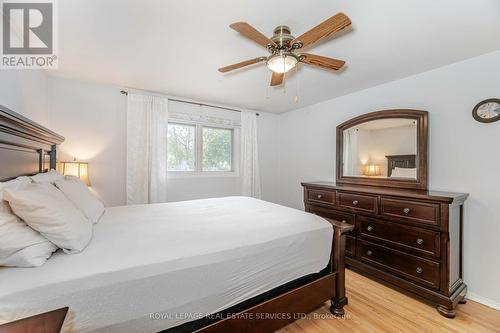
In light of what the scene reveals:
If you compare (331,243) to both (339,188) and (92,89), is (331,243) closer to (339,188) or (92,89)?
(339,188)

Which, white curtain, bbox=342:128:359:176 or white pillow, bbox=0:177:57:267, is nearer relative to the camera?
white pillow, bbox=0:177:57:267

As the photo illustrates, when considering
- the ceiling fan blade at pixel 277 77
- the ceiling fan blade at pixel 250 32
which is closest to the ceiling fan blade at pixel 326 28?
the ceiling fan blade at pixel 250 32

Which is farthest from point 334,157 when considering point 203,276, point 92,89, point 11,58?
point 11,58

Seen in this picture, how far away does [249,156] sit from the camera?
13.3 feet

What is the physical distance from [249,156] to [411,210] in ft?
8.54

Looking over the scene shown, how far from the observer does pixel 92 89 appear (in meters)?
2.90

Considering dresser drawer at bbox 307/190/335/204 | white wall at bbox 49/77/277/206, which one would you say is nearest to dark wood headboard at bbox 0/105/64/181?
white wall at bbox 49/77/277/206

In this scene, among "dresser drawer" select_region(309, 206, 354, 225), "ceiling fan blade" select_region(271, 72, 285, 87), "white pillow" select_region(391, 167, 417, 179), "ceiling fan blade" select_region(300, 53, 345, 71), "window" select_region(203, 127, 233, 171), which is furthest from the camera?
"window" select_region(203, 127, 233, 171)

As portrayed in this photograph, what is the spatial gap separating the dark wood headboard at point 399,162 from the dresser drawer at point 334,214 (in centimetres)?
74

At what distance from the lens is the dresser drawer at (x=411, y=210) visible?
196cm

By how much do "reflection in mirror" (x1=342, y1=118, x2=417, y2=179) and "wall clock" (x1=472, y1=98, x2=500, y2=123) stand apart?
19.6 inches

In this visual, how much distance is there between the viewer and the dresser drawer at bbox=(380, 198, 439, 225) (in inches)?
77.3

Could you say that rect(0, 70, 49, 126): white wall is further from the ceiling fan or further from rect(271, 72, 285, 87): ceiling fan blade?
rect(271, 72, 285, 87): ceiling fan blade

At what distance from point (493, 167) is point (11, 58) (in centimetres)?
445
